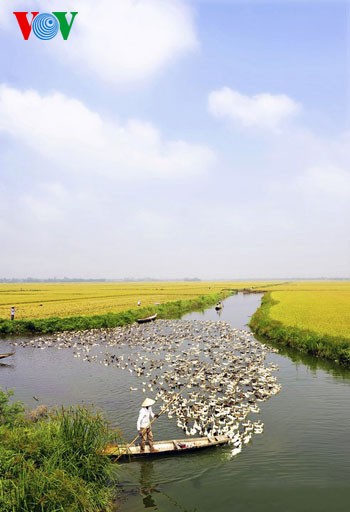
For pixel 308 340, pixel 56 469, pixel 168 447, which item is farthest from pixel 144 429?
pixel 308 340

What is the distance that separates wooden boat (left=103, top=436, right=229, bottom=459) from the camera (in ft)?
40.0

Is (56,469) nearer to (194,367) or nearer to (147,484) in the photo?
(147,484)

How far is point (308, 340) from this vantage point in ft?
97.3

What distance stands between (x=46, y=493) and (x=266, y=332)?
30866mm

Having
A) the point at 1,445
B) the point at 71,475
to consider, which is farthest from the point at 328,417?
the point at 1,445

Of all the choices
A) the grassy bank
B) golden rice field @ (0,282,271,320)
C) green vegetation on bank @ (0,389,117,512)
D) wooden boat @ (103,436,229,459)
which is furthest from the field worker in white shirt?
golden rice field @ (0,282,271,320)

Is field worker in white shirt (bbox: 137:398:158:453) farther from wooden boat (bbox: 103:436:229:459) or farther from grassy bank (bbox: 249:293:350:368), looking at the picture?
grassy bank (bbox: 249:293:350:368)

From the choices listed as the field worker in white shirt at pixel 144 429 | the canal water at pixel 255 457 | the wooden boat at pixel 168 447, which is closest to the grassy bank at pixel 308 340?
the canal water at pixel 255 457

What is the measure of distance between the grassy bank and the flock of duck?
2162 millimetres

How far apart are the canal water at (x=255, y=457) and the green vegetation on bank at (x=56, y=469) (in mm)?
1265

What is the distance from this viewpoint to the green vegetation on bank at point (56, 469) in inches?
339

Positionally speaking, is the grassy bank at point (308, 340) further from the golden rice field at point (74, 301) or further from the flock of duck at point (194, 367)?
the golden rice field at point (74, 301)

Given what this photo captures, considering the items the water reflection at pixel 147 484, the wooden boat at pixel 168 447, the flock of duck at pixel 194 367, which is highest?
the wooden boat at pixel 168 447

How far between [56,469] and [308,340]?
24282 mm
